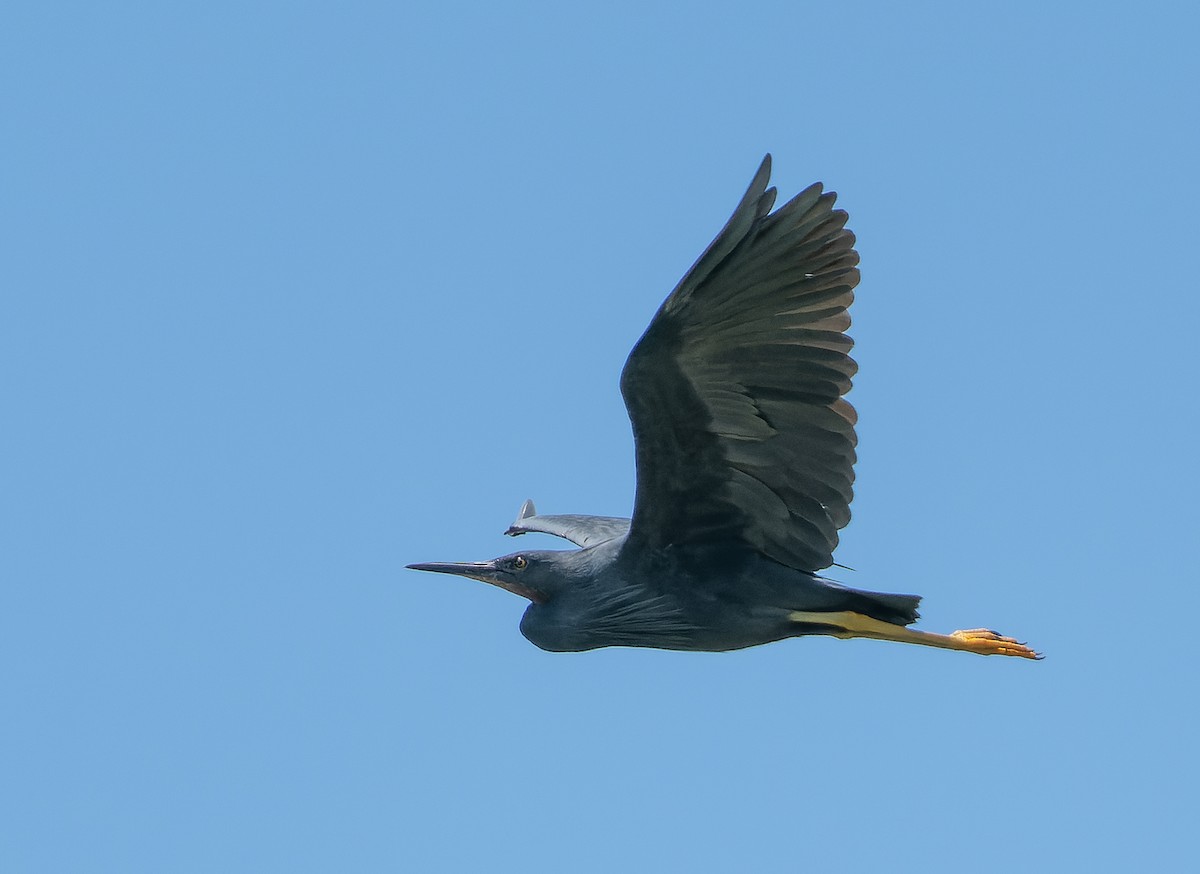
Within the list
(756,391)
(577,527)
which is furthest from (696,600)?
(577,527)

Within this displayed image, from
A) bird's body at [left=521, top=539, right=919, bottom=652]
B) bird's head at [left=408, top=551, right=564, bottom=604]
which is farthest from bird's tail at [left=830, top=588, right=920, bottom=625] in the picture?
bird's head at [left=408, top=551, right=564, bottom=604]

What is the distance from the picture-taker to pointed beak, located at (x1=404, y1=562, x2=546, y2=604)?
1053 cm

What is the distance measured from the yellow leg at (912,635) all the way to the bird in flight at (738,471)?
1 centimetres

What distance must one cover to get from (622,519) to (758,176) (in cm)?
396

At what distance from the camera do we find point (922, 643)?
10.6 metres

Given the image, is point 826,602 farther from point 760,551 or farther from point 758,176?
point 758,176

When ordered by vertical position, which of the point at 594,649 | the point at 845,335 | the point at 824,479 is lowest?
the point at 594,649

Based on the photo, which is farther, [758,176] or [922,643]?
[922,643]

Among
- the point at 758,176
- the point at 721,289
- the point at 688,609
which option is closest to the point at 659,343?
the point at 721,289

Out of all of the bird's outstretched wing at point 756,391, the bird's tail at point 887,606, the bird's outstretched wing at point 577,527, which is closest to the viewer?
the bird's outstretched wing at point 756,391

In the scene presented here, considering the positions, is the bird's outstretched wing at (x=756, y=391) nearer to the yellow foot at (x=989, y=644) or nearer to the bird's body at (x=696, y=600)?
the bird's body at (x=696, y=600)

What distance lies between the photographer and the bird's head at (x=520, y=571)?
10398 millimetres

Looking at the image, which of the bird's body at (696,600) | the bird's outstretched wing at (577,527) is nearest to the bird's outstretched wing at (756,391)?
the bird's body at (696,600)

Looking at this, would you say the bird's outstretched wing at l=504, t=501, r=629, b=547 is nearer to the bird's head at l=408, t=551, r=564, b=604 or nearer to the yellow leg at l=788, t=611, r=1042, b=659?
the bird's head at l=408, t=551, r=564, b=604
